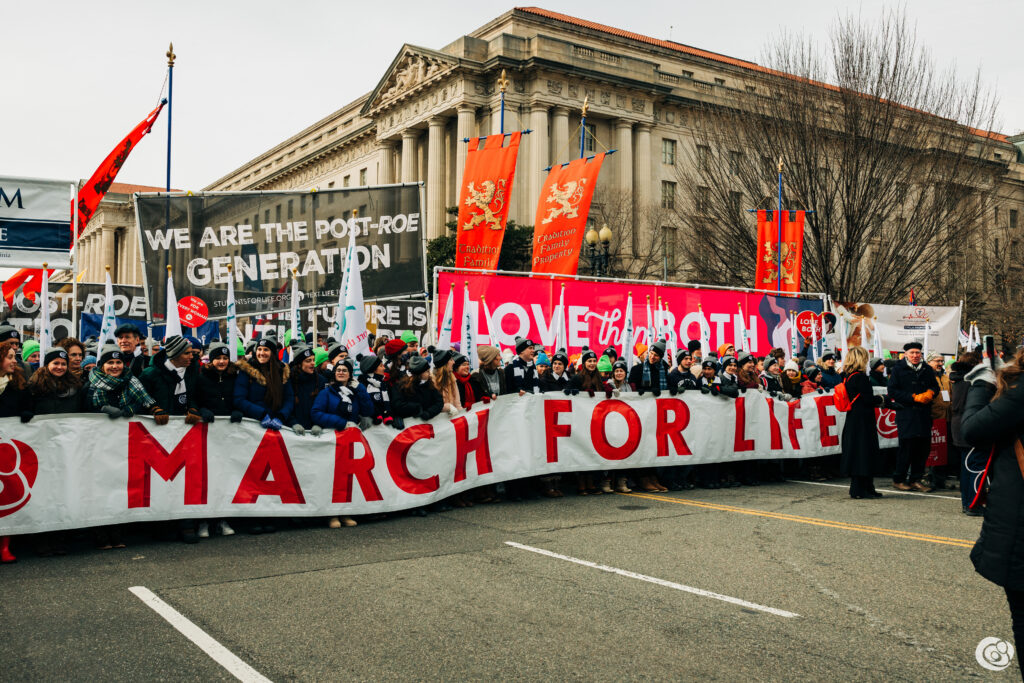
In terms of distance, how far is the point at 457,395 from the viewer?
987 cm

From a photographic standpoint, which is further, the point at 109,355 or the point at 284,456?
the point at 284,456

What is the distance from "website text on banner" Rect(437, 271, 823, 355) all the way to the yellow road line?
196 inches

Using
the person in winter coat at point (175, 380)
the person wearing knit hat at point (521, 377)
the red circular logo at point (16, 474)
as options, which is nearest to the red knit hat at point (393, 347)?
the person wearing knit hat at point (521, 377)

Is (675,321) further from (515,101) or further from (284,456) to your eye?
(515,101)

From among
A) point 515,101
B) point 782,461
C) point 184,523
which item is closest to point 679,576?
point 184,523

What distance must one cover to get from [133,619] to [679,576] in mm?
3617

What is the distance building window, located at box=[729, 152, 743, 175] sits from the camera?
27766 mm

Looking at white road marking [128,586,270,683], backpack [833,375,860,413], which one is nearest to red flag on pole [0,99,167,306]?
white road marking [128,586,270,683]

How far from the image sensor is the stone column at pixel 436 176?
5788 cm

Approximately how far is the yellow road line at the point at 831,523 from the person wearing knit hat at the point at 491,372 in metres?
2.07

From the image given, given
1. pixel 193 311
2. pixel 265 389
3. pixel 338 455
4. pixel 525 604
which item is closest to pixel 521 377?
pixel 338 455

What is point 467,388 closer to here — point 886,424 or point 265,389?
point 265,389

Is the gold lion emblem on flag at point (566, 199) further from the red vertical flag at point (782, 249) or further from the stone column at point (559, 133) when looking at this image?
the stone column at point (559, 133)

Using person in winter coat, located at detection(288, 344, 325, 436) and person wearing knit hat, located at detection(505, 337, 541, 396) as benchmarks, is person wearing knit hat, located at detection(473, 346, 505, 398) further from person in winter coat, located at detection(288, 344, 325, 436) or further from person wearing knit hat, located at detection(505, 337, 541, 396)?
person in winter coat, located at detection(288, 344, 325, 436)
